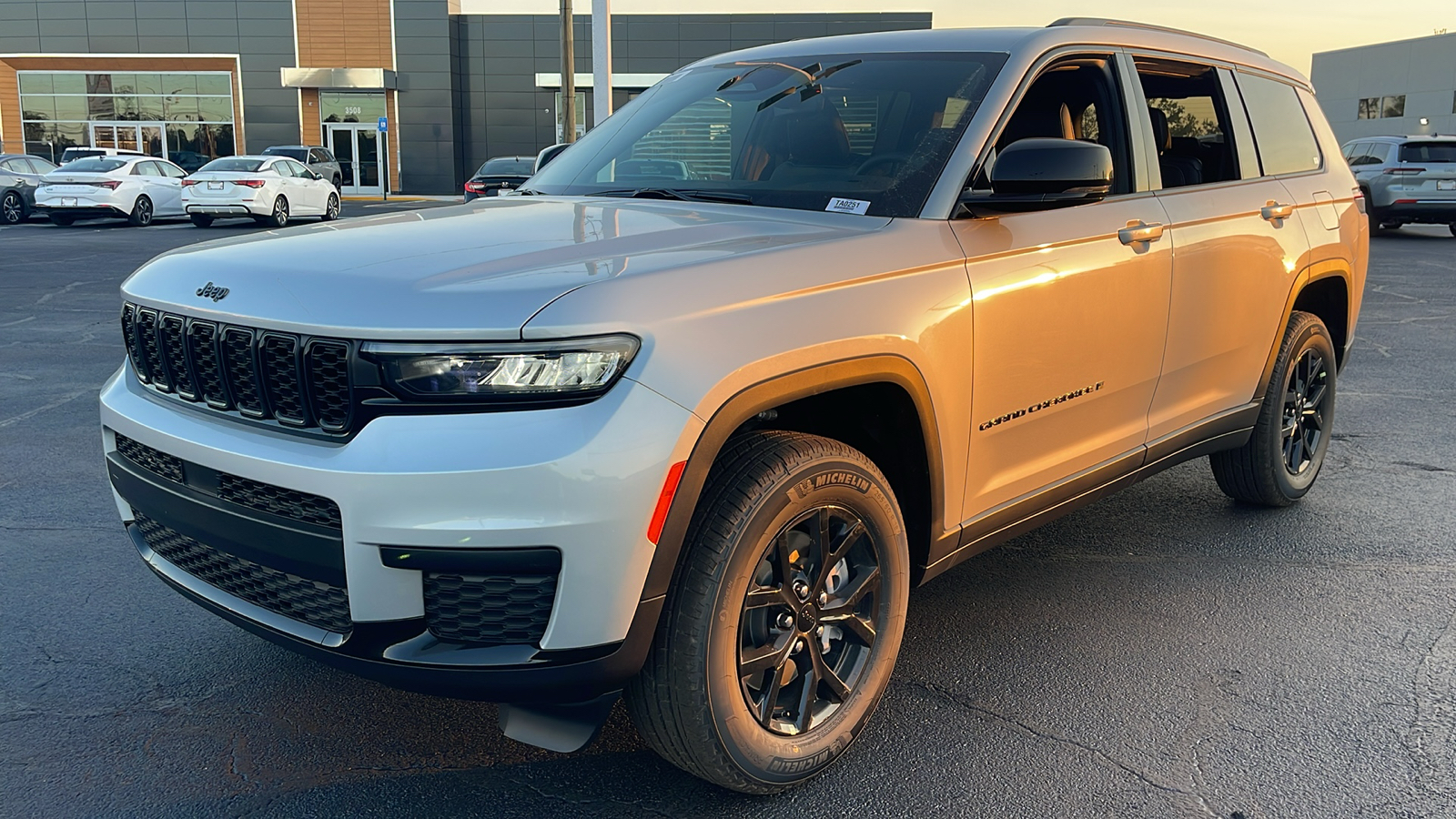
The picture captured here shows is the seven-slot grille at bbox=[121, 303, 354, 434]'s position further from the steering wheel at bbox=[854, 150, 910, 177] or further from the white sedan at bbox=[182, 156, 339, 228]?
the white sedan at bbox=[182, 156, 339, 228]

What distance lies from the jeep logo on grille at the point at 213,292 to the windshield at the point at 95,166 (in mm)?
24764

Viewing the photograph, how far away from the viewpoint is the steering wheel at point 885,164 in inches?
130

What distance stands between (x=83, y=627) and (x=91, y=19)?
4695cm

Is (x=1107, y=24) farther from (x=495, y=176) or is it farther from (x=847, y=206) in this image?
(x=495, y=176)

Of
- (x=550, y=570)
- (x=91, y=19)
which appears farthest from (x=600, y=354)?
(x=91, y=19)

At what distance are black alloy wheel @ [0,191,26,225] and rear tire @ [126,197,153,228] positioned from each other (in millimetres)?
2048

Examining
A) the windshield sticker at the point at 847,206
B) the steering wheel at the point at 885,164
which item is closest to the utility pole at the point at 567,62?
the steering wheel at the point at 885,164

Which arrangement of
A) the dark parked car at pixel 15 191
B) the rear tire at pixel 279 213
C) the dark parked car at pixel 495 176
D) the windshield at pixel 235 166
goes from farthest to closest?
the rear tire at pixel 279 213, the dark parked car at pixel 15 191, the windshield at pixel 235 166, the dark parked car at pixel 495 176

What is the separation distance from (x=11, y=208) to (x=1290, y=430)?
26404 millimetres

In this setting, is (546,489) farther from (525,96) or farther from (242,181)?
(525,96)

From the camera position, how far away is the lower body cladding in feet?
7.23

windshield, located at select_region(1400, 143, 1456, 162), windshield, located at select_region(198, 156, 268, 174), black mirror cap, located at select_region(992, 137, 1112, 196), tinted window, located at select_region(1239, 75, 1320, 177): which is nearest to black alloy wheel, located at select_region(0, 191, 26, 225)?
windshield, located at select_region(198, 156, 268, 174)

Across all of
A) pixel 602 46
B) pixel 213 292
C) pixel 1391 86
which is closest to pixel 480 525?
pixel 213 292

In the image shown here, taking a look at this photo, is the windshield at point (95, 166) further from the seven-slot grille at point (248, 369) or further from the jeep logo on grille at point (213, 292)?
the jeep logo on grille at point (213, 292)
